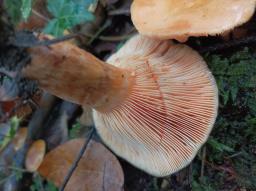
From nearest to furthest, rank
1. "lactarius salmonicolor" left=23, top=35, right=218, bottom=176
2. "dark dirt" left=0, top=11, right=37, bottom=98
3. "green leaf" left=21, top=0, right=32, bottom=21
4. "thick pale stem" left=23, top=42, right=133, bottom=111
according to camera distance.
A: "dark dirt" left=0, top=11, right=37, bottom=98 < "thick pale stem" left=23, top=42, right=133, bottom=111 < "lactarius salmonicolor" left=23, top=35, right=218, bottom=176 < "green leaf" left=21, top=0, right=32, bottom=21

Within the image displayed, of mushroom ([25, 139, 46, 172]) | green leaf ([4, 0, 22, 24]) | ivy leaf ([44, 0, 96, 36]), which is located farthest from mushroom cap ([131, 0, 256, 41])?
mushroom ([25, 139, 46, 172])

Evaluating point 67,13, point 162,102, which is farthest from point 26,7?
point 162,102

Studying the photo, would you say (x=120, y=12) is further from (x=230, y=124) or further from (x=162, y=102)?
(x=230, y=124)

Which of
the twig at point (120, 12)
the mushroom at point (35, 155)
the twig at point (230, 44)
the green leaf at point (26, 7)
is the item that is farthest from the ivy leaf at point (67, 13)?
the mushroom at point (35, 155)

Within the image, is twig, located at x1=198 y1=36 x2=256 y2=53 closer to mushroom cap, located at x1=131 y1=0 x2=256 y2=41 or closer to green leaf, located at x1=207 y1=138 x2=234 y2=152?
mushroom cap, located at x1=131 y1=0 x2=256 y2=41

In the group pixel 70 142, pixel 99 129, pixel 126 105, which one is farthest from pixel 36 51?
pixel 70 142
